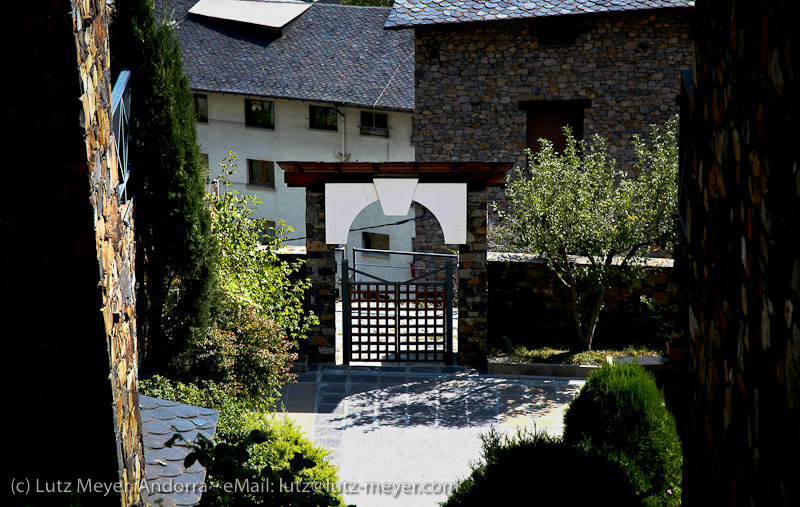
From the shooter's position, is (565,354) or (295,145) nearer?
(565,354)

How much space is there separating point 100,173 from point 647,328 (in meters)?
10.4

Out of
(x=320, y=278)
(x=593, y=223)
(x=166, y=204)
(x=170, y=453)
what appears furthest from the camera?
(x=320, y=278)

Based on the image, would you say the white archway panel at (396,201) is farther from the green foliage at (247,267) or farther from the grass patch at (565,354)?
the grass patch at (565,354)

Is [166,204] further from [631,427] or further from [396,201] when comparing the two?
[631,427]

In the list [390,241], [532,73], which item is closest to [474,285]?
[532,73]

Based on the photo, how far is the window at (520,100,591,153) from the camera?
17375 mm

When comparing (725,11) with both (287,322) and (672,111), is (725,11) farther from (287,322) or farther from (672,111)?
(672,111)

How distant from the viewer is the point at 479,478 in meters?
5.48

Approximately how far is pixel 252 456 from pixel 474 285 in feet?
19.3

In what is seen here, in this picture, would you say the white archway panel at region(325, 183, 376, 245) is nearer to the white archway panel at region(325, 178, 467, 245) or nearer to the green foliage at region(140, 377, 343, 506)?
the white archway panel at region(325, 178, 467, 245)

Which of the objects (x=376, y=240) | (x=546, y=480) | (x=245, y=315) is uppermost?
(x=376, y=240)

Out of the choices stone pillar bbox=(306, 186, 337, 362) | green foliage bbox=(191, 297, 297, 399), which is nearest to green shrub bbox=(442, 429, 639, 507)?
green foliage bbox=(191, 297, 297, 399)

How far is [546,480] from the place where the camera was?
17.1 ft

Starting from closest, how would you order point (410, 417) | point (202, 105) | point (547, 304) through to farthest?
point (410, 417), point (547, 304), point (202, 105)
